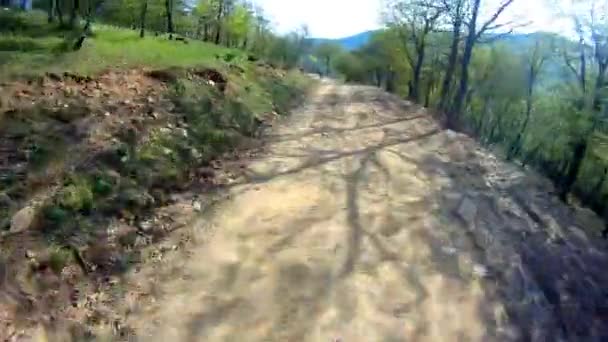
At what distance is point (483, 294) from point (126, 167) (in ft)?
18.0

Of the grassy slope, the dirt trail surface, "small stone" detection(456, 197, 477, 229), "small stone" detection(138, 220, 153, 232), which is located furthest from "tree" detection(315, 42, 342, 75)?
"small stone" detection(138, 220, 153, 232)

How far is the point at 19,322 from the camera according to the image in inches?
216

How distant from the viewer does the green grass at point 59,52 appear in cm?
1003

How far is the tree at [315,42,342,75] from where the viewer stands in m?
72.8

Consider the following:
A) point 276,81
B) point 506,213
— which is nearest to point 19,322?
point 506,213

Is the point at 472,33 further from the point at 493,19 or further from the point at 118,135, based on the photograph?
the point at 118,135

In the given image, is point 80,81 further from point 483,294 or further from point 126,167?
point 483,294

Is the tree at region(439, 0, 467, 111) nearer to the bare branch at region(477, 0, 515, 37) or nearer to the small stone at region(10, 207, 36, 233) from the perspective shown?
the bare branch at region(477, 0, 515, 37)

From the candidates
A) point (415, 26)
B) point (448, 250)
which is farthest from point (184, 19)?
point (448, 250)

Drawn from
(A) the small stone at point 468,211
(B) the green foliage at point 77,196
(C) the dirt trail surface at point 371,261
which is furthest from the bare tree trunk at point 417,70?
(B) the green foliage at point 77,196

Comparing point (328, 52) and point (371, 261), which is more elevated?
point (328, 52)

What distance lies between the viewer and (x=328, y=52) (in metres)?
76.5

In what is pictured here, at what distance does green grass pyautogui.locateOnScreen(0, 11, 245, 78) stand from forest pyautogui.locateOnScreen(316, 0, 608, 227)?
12.3 meters

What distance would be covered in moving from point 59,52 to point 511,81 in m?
35.8
